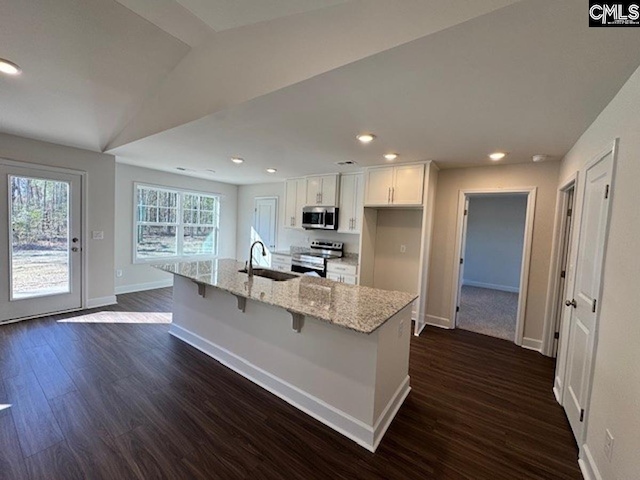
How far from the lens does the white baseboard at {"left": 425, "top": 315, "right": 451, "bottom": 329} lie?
407 cm

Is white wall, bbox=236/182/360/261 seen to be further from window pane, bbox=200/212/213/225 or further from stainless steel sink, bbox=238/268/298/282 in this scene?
stainless steel sink, bbox=238/268/298/282

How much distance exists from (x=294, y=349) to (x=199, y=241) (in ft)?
16.1

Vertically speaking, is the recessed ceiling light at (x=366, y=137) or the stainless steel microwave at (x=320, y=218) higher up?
the recessed ceiling light at (x=366, y=137)

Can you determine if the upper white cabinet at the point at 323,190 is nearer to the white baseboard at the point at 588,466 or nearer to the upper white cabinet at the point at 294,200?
the upper white cabinet at the point at 294,200

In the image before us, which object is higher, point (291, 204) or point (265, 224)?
point (291, 204)

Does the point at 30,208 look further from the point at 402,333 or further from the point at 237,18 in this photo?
the point at 402,333

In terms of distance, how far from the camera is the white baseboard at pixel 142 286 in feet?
16.9

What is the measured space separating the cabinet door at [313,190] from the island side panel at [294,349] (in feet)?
8.20

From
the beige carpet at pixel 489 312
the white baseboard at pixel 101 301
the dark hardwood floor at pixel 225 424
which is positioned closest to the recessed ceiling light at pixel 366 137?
the dark hardwood floor at pixel 225 424

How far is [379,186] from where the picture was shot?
3.98m

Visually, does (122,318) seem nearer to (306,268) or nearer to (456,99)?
(306,268)

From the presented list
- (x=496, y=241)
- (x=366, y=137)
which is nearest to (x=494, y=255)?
(x=496, y=241)

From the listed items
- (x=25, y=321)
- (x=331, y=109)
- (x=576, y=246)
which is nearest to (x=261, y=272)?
(x=331, y=109)

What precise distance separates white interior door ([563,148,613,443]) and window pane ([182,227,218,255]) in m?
6.32
